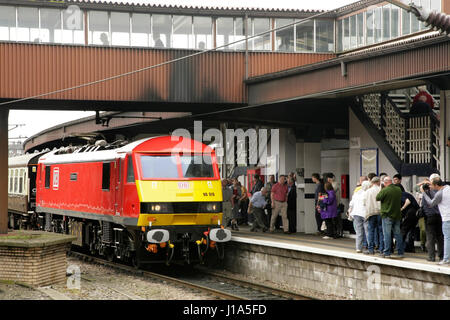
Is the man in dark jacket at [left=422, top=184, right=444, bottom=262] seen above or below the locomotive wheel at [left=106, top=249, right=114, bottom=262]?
above

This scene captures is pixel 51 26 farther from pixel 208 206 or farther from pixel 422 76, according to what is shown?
pixel 422 76

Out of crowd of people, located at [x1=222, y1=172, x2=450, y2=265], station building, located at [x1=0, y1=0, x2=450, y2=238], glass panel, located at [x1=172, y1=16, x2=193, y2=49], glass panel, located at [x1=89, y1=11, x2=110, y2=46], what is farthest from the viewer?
glass panel, located at [x1=172, y1=16, x2=193, y2=49]

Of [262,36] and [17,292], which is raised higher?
[262,36]

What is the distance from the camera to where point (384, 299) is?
13.7 meters

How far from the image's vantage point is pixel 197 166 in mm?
18188

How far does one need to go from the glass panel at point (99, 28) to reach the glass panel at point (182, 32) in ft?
6.66

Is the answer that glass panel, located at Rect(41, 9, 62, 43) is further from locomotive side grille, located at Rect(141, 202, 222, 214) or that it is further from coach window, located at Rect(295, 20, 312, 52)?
coach window, located at Rect(295, 20, 312, 52)

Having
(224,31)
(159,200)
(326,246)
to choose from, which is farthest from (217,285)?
(224,31)

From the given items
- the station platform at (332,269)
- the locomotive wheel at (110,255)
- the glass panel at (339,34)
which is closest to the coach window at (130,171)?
the station platform at (332,269)

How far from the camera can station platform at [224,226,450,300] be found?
12812 mm

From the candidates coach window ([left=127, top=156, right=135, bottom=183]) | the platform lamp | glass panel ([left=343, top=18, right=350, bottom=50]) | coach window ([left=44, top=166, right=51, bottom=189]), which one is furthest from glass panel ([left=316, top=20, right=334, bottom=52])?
the platform lamp

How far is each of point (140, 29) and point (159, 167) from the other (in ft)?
20.0

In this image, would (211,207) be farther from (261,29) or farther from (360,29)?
(360,29)

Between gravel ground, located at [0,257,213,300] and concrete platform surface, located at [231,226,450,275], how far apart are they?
8.38 feet
